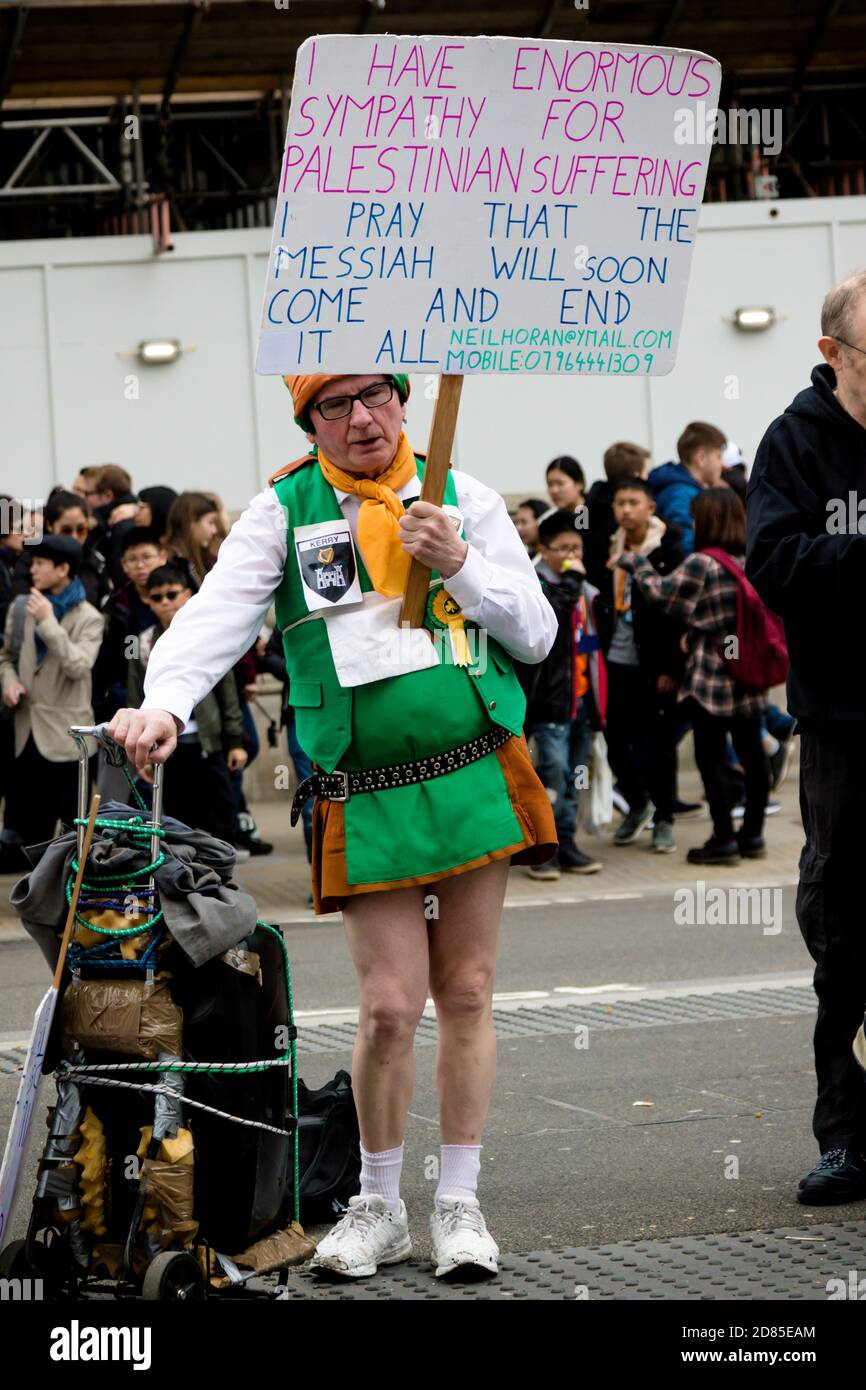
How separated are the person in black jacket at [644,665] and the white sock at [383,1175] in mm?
6771

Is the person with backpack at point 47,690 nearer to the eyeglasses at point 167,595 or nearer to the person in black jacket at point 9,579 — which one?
the person in black jacket at point 9,579

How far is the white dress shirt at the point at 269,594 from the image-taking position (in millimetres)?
4320

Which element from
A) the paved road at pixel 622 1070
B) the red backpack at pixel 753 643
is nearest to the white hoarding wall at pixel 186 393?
the red backpack at pixel 753 643

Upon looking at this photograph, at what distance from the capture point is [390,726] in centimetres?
440

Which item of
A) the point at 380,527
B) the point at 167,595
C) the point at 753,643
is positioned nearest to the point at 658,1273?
the point at 380,527

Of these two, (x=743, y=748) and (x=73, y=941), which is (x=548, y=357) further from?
(x=743, y=748)

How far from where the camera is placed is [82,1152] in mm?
4074

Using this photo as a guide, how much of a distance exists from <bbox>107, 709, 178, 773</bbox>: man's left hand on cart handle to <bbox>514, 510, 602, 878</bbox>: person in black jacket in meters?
6.41

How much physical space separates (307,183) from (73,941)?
163 cm

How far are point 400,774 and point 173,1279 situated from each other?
1.16 m

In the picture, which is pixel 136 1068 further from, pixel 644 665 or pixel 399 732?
pixel 644 665
